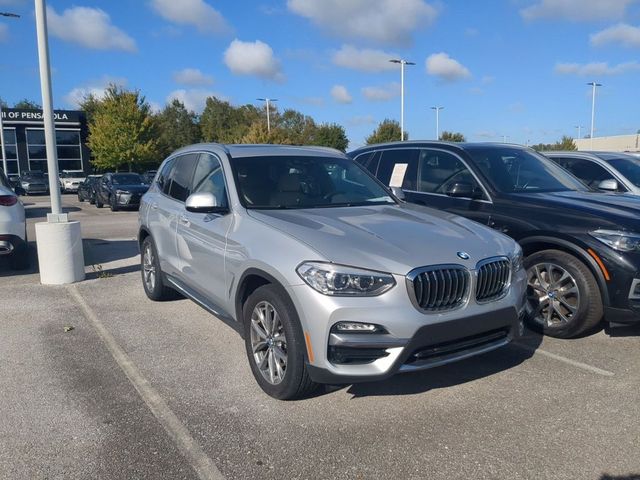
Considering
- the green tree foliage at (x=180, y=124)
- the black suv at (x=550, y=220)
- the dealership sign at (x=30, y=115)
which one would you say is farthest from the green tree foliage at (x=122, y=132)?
the black suv at (x=550, y=220)

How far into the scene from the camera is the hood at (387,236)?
11.1 feet

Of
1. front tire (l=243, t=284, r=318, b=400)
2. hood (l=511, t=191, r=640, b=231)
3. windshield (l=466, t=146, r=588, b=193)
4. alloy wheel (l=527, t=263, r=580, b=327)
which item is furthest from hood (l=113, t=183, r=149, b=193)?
front tire (l=243, t=284, r=318, b=400)

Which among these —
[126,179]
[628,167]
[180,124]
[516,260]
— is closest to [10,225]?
[516,260]

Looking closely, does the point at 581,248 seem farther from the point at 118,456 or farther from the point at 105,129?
the point at 105,129

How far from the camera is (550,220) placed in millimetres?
5020

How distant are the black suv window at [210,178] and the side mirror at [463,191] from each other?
7.95 feet

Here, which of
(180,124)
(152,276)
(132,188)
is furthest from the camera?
(180,124)

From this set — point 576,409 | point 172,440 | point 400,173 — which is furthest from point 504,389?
point 400,173

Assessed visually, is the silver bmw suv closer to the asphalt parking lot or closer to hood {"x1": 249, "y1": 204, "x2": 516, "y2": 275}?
hood {"x1": 249, "y1": 204, "x2": 516, "y2": 275}

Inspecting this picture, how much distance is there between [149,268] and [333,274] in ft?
12.3

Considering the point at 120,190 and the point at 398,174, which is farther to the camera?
the point at 120,190

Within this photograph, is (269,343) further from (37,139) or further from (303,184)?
(37,139)

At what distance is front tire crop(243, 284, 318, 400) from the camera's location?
343 cm

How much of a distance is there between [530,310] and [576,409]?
158 centimetres
